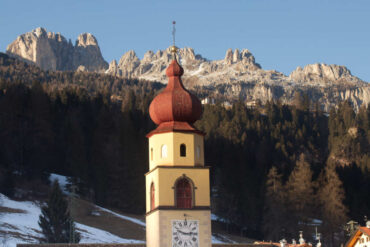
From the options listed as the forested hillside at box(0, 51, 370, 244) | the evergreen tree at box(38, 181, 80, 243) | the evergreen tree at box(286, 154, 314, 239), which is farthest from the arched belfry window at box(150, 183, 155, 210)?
the evergreen tree at box(286, 154, 314, 239)

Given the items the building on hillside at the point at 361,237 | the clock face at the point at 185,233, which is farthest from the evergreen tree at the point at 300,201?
the clock face at the point at 185,233

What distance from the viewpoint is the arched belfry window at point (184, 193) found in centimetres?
3809

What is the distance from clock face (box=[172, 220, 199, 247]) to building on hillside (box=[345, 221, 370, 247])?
1847cm

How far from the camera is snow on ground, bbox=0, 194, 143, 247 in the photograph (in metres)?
69.2

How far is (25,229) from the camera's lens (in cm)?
7350

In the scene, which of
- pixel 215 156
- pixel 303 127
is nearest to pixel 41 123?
pixel 215 156

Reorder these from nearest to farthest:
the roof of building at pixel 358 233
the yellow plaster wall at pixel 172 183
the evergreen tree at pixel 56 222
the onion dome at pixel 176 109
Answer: the yellow plaster wall at pixel 172 183, the onion dome at pixel 176 109, the roof of building at pixel 358 233, the evergreen tree at pixel 56 222

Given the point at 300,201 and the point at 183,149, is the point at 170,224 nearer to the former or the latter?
the point at 183,149

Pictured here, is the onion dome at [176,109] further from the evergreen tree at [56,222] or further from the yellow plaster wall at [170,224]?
the evergreen tree at [56,222]

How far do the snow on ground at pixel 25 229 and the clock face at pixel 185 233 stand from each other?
102 feet

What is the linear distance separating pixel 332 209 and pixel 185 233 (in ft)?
193

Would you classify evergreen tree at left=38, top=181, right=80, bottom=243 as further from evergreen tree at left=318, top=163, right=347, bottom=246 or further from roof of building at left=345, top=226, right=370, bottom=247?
evergreen tree at left=318, top=163, right=347, bottom=246

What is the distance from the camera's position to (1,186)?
3531 inches

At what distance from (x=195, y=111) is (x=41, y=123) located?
68.0 metres
